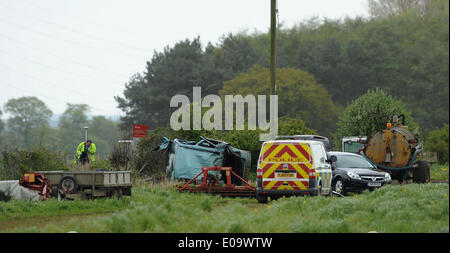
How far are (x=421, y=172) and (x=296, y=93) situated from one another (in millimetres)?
54714

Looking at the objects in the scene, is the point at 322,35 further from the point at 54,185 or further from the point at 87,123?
the point at 54,185

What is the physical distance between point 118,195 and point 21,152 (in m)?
6.70

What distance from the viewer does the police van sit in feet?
65.5

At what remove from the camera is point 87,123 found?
158 metres

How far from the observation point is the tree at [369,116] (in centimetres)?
4547

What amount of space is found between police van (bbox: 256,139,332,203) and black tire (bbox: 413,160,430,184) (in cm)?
842

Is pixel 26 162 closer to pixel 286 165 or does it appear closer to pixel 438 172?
pixel 286 165

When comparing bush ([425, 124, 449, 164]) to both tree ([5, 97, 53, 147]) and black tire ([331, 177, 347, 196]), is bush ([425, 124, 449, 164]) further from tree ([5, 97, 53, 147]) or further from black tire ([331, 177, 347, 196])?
tree ([5, 97, 53, 147])

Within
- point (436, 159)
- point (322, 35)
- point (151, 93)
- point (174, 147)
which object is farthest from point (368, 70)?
point (174, 147)

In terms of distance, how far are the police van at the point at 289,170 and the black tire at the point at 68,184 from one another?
5.38m

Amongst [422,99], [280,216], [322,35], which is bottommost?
[280,216]

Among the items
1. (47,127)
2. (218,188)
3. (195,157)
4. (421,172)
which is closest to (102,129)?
(47,127)

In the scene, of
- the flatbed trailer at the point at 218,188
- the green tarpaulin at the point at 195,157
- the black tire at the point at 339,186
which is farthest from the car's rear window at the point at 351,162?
the flatbed trailer at the point at 218,188

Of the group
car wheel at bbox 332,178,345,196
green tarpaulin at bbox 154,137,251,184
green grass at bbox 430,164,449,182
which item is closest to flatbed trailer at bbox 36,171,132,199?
green tarpaulin at bbox 154,137,251,184
